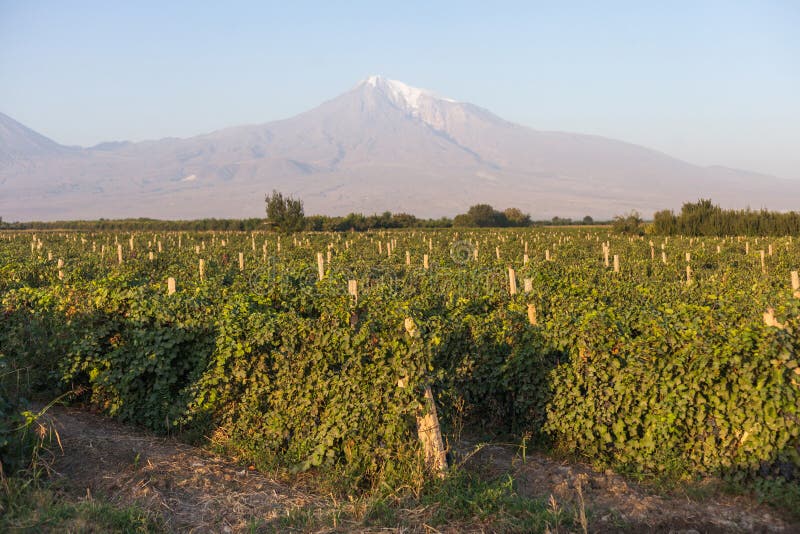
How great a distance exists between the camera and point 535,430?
8469 millimetres

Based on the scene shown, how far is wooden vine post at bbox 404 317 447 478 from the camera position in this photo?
22.7ft

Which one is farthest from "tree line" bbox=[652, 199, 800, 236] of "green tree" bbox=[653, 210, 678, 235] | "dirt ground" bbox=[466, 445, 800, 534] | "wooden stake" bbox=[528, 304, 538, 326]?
"dirt ground" bbox=[466, 445, 800, 534]

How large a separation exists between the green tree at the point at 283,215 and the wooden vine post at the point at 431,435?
179 ft

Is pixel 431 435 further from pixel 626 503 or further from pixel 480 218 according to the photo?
pixel 480 218

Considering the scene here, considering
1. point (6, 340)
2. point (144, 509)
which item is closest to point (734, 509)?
point (144, 509)

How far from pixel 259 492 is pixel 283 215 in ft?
182

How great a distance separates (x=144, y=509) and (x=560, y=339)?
16.6 ft

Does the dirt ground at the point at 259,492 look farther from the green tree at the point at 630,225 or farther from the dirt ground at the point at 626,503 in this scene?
the green tree at the point at 630,225

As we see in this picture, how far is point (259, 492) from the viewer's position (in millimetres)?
6883

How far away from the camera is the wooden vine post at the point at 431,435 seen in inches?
272

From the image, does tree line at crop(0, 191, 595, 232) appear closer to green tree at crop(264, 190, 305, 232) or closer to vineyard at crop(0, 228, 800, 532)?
green tree at crop(264, 190, 305, 232)

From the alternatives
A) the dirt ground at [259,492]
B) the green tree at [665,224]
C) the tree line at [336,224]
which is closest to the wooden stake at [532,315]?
the dirt ground at [259,492]

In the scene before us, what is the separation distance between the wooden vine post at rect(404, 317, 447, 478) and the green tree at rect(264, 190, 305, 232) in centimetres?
5450

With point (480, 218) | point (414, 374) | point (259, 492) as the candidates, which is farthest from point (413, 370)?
point (480, 218)
